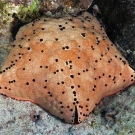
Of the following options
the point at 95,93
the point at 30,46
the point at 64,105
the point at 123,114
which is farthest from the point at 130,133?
the point at 30,46

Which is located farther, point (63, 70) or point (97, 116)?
point (97, 116)

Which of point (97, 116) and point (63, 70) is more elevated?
point (63, 70)

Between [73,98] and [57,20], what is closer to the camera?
[73,98]

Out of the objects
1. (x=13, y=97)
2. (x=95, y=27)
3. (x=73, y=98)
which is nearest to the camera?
(x=73, y=98)

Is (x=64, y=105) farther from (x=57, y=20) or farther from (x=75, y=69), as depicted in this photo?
(x=57, y=20)
